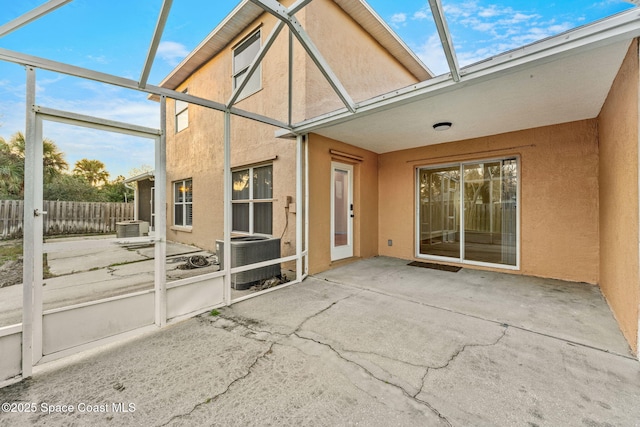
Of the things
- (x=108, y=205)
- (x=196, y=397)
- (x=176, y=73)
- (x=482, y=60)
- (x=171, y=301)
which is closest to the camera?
(x=196, y=397)

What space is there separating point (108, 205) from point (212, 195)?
13.5 feet

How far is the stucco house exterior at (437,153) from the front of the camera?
2621mm

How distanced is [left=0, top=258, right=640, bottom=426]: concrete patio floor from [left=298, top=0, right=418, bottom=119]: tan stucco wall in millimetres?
3895

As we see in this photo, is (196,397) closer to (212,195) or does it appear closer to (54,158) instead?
(54,158)

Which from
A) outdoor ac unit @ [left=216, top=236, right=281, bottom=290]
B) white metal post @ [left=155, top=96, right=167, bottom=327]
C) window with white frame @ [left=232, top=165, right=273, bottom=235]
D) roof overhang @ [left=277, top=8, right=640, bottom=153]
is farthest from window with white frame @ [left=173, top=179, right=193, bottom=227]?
white metal post @ [left=155, top=96, right=167, bottom=327]

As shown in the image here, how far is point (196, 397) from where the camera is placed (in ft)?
5.89

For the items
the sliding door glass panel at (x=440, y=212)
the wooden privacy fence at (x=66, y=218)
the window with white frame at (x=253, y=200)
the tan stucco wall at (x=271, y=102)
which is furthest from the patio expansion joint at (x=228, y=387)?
the sliding door glass panel at (x=440, y=212)

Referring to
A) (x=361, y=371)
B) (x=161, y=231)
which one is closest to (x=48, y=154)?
(x=161, y=231)

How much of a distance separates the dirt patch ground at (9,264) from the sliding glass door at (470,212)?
6.19m

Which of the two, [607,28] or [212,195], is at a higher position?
[607,28]

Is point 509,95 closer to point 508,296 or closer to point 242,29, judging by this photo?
point 508,296

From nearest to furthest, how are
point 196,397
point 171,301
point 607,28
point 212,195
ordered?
point 196,397 → point 607,28 → point 171,301 → point 212,195

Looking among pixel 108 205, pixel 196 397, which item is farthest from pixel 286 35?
pixel 196 397

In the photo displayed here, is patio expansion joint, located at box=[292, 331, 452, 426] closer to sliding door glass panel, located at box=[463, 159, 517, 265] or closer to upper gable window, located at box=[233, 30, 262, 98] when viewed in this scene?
sliding door glass panel, located at box=[463, 159, 517, 265]
